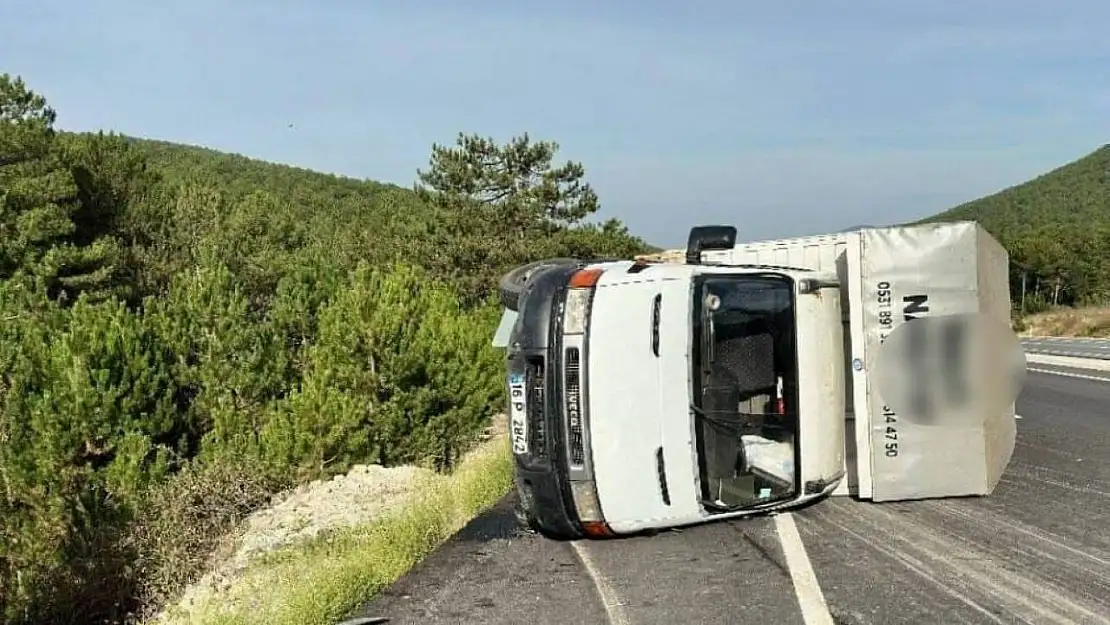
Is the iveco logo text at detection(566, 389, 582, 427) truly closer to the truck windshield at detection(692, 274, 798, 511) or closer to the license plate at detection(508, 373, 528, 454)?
the license plate at detection(508, 373, 528, 454)

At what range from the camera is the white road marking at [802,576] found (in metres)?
4.90

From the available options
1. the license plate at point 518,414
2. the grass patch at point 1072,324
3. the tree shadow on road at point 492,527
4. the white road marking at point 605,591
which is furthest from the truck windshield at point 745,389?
the grass patch at point 1072,324

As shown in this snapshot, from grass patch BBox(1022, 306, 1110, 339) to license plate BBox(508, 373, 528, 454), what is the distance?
50786 mm

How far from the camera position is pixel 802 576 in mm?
5625

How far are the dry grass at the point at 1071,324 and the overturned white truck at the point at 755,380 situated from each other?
48543mm

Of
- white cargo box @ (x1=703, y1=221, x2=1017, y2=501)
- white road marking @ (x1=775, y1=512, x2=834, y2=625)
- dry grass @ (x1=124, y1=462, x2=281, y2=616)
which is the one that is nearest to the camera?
white road marking @ (x1=775, y1=512, x2=834, y2=625)

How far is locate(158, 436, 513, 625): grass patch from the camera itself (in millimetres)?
5691

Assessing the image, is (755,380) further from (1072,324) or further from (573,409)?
(1072,324)

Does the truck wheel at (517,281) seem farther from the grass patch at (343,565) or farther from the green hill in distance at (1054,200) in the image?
the green hill in distance at (1054,200)

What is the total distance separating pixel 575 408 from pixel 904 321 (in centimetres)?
273

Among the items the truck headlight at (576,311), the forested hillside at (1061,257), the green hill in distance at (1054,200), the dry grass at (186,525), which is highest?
the green hill in distance at (1054,200)

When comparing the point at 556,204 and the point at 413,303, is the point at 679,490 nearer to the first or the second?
the point at 413,303

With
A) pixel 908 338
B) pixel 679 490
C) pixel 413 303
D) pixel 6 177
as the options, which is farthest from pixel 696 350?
pixel 6 177

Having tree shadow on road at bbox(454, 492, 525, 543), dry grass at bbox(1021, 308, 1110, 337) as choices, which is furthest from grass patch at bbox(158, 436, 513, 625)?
dry grass at bbox(1021, 308, 1110, 337)
